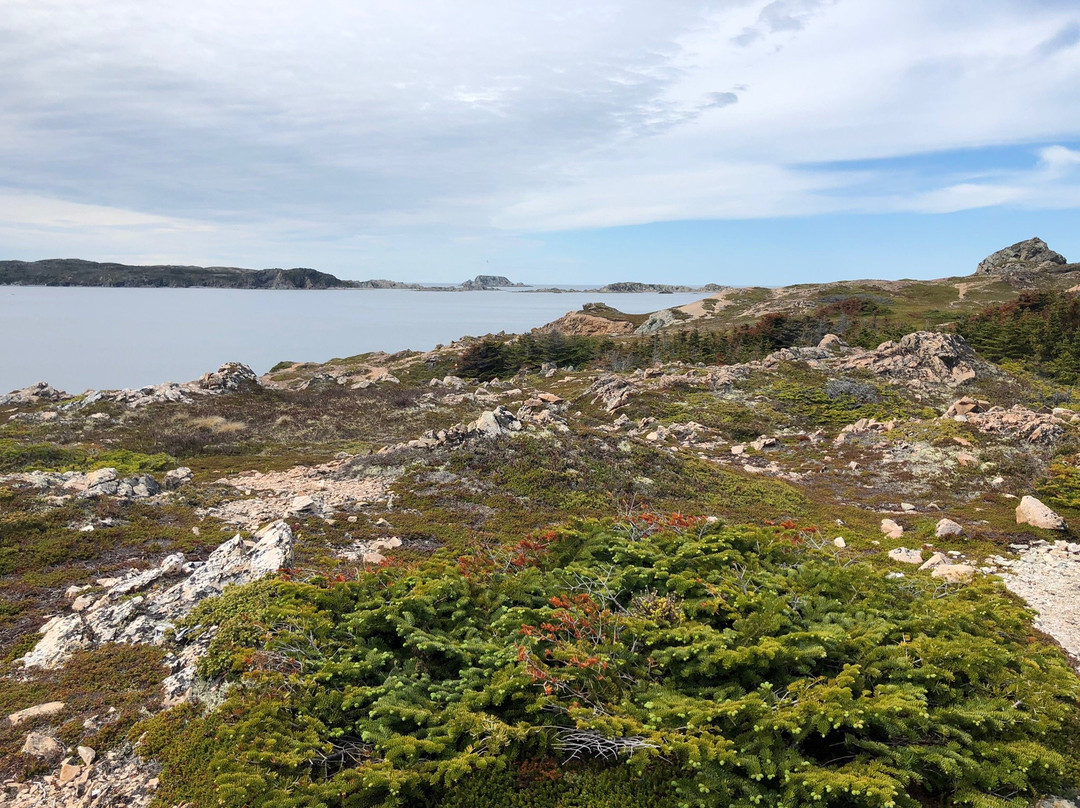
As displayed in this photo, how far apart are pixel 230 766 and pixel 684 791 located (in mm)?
4290

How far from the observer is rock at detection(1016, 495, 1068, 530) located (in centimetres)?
1625

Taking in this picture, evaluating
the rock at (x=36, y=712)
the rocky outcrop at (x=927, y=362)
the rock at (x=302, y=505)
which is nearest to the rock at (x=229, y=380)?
the rock at (x=302, y=505)

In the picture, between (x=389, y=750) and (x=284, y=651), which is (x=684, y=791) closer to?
(x=389, y=750)

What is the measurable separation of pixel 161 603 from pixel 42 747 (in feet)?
9.84

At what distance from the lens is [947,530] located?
1599 centimetres

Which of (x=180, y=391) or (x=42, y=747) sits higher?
(x=180, y=391)

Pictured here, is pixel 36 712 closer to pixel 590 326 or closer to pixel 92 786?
pixel 92 786

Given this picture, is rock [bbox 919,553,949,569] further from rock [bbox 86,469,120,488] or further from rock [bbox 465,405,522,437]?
rock [bbox 86,469,120,488]

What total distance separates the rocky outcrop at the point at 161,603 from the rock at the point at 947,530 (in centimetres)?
1712

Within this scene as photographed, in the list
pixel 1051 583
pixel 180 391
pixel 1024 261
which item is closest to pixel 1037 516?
pixel 1051 583

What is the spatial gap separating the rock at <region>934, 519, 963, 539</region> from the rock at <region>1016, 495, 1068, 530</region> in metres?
2.62

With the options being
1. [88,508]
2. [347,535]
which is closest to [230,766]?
[347,535]

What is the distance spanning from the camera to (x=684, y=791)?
202 inches

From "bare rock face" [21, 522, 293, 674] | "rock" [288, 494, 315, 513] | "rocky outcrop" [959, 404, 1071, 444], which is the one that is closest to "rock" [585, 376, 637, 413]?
"rocky outcrop" [959, 404, 1071, 444]
